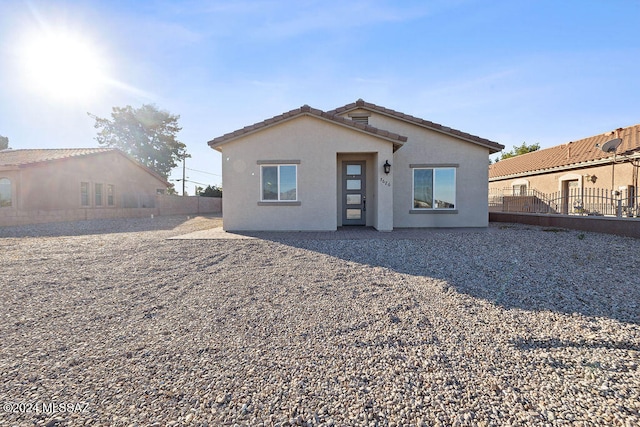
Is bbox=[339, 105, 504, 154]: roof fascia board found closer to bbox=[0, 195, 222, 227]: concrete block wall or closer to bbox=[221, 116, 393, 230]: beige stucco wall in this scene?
bbox=[221, 116, 393, 230]: beige stucco wall

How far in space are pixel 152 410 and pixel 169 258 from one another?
15.8 feet

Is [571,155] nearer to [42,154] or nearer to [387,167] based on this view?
[387,167]

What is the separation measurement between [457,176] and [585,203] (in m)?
4.11

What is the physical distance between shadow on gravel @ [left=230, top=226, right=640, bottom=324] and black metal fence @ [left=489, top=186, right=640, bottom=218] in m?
1.26

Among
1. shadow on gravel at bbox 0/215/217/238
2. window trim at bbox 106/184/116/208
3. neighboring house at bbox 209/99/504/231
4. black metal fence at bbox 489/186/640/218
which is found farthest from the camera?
window trim at bbox 106/184/116/208

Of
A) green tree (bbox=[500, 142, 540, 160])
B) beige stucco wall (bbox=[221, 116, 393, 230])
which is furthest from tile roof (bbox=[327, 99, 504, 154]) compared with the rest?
green tree (bbox=[500, 142, 540, 160])

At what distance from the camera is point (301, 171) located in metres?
9.67

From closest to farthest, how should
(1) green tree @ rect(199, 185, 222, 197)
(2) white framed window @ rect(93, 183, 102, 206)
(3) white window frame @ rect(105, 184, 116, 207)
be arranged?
1. (2) white framed window @ rect(93, 183, 102, 206)
2. (3) white window frame @ rect(105, 184, 116, 207)
3. (1) green tree @ rect(199, 185, 222, 197)

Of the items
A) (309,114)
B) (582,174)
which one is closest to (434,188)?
(309,114)

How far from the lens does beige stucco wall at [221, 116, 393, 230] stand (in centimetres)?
961

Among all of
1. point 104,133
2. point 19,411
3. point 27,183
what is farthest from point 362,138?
point 104,133

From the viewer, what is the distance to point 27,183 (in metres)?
15.7

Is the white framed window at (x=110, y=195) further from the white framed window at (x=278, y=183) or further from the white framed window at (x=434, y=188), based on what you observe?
the white framed window at (x=434, y=188)

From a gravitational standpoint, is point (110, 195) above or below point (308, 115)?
below
